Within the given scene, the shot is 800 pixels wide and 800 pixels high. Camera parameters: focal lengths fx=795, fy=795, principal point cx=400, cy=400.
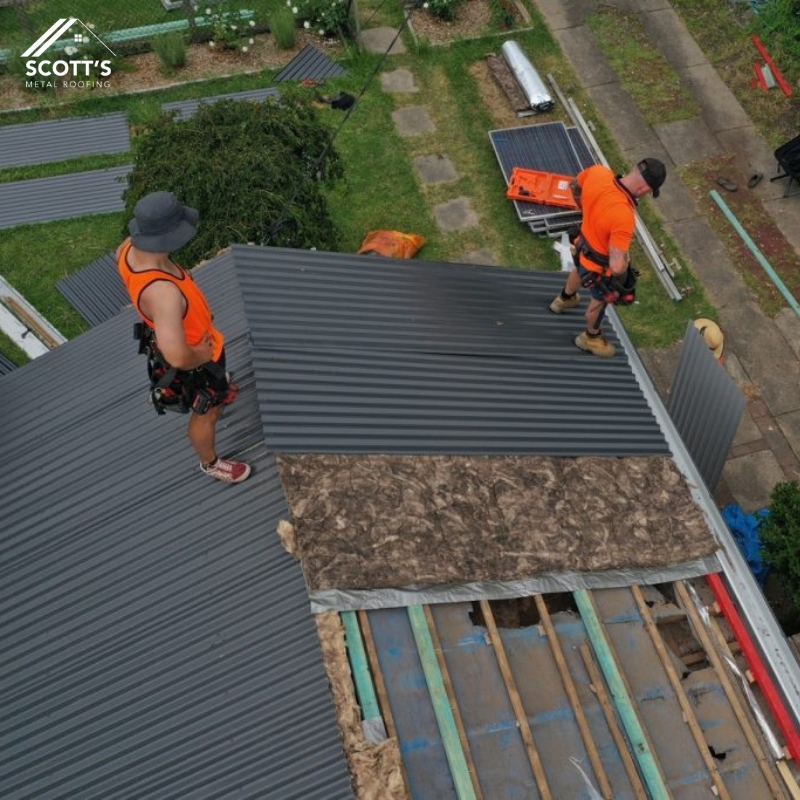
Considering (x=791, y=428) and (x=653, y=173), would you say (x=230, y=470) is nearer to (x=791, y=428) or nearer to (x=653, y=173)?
(x=653, y=173)

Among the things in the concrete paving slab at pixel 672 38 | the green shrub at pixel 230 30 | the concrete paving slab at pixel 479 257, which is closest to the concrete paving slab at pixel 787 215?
the concrete paving slab at pixel 672 38

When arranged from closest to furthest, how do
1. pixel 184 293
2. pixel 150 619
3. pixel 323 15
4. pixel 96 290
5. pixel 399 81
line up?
pixel 184 293 → pixel 150 619 → pixel 96 290 → pixel 399 81 → pixel 323 15

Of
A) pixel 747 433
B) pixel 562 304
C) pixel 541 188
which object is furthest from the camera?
A: pixel 541 188

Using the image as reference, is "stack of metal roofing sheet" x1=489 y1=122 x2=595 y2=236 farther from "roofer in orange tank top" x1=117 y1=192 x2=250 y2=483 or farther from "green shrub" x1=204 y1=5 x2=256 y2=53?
"roofer in orange tank top" x1=117 y1=192 x2=250 y2=483

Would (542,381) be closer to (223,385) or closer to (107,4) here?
(223,385)

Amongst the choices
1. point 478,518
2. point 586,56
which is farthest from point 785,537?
point 586,56

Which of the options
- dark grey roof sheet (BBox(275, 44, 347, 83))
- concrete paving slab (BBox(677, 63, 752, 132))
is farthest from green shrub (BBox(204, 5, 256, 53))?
concrete paving slab (BBox(677, 63, 752, 132))
